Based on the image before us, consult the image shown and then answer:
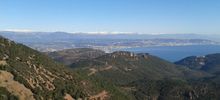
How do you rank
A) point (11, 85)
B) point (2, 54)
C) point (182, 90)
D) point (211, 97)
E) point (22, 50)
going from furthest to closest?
point (182, 90)
point (211, 97)
point (22, 50)
point (2, 54)
point (11, 85)

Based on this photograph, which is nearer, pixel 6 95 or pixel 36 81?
pixel 6 95

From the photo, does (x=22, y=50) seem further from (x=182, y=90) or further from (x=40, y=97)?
(x=182, y=90)

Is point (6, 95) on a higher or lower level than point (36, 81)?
higher

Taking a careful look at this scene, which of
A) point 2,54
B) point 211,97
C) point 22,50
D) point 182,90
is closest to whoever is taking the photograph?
point 2,54

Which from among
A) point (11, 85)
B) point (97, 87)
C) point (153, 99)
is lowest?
point (153, 99)

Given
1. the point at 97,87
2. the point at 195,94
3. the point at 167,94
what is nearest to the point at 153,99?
the point at 167,94

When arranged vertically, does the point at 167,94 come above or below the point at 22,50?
below

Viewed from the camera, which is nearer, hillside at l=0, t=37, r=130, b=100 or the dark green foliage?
the dark green foliage

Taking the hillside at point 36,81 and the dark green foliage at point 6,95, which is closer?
the dark green foliage at point 6,95
